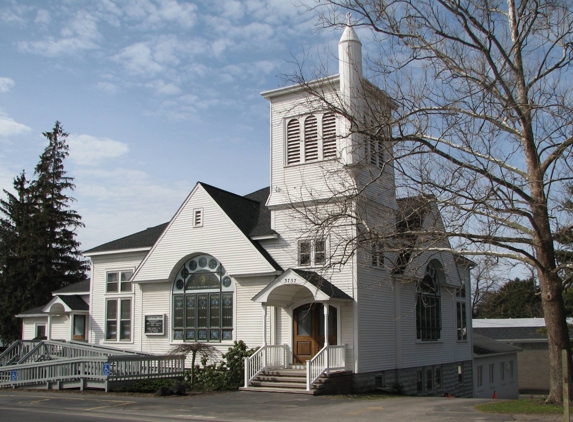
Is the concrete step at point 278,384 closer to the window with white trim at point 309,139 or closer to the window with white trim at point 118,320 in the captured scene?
the window with white trim at point 309,139

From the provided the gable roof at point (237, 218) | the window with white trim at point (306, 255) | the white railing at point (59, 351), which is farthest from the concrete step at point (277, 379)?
the white railing at point (59, 351)

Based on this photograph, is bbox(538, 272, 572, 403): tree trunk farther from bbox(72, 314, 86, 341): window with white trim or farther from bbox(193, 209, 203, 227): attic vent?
bbox(72, 314, 86, 341): window with white trim

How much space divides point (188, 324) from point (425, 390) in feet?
34.8

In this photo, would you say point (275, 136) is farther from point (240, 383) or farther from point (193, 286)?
point (240, 383)

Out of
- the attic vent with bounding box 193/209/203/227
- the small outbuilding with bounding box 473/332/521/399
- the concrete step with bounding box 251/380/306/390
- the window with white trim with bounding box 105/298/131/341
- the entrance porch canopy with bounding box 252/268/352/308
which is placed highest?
the attic vent with bounding box 193/209/203/227

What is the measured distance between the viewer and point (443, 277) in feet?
94.4

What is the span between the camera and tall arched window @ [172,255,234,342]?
80.8 ft

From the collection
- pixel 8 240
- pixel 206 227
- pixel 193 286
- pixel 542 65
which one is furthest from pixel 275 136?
pixel 8 240

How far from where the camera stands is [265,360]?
2205 centimetres

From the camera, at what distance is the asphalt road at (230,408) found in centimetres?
1472

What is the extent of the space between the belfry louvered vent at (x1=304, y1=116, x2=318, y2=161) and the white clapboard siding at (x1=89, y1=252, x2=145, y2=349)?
31.1ft

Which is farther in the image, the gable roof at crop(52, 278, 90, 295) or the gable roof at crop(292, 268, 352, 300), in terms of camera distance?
the gable roof at crop(52, 278, 90, 295)

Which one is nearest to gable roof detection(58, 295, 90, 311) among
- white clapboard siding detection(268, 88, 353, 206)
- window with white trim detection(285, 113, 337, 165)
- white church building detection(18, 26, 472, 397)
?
white church building detection(18, 26, 472, 397)

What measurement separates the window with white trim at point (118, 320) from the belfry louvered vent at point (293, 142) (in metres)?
10.2
